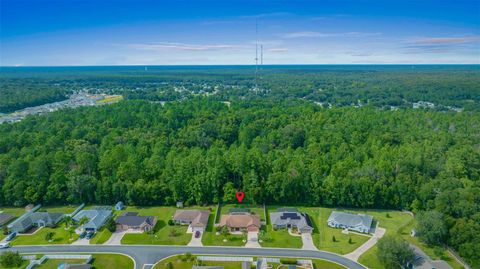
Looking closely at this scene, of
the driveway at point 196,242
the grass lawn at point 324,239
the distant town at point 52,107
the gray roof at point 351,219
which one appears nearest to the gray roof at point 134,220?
the driveway at point 196,242

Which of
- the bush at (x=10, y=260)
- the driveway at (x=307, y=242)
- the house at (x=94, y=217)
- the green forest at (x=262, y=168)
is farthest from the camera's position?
the green forest at (x=262, y=168)

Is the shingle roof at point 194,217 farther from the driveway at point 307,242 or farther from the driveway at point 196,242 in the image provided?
the driveway at point 307,242

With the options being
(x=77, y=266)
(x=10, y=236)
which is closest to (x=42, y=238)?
(x=10, y=236)

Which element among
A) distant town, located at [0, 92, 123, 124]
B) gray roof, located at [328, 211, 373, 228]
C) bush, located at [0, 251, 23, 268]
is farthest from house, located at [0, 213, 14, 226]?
distant town, located at [0, 92, 123, 124]

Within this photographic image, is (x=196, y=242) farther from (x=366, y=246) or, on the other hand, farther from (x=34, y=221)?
(x=34, y=221)

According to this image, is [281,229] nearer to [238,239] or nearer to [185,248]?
[238,239]

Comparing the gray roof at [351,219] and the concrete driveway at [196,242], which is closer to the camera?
the concrete driveway at [196,242]

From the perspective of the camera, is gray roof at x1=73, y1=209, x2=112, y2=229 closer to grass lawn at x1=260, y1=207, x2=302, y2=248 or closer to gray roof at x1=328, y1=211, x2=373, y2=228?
grass lawn at x1=260, y1=207, x2=302, y2=248
